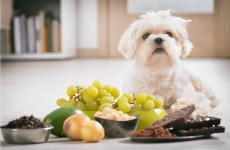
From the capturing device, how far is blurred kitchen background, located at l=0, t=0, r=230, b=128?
14.2 feet

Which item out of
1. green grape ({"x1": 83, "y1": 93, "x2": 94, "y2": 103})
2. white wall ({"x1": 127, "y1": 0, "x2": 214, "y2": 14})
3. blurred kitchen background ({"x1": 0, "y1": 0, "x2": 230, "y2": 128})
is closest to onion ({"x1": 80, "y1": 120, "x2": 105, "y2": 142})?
green grape ({"x1": 83, "y1": 93, "x2": 94, "y2": 103})

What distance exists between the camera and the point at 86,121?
4.94 feet

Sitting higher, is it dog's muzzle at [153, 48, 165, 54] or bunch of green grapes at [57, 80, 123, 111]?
dog's muzzle at [153, 48, 165, 54]

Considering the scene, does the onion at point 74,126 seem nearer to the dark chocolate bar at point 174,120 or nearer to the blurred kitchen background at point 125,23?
the dark chocolate bar at point 174,120

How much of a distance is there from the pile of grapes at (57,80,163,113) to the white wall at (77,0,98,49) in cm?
629

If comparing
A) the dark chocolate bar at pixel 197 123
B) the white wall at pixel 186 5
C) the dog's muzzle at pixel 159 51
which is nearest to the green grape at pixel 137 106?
the dark chocolate bar at pixel 197 123

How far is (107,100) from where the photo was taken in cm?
180

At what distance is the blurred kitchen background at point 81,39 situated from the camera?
432 centimetres

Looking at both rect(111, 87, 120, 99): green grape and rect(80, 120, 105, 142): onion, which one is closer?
rect(80, 120, 105, 142): onion

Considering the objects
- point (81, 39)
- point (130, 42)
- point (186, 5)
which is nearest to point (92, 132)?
point (130, 42)

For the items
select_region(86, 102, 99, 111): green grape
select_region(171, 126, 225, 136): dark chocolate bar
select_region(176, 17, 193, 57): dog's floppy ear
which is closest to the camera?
select_region(171, 126, 225, 136): dark chocolate bar

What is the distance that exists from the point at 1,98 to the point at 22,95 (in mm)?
192

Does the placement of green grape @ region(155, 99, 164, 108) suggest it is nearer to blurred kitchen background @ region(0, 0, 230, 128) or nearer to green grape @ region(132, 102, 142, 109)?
green grape @ region(132, 102, 142, 109)

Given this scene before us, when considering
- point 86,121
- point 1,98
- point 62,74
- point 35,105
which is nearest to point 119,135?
point 86,121
